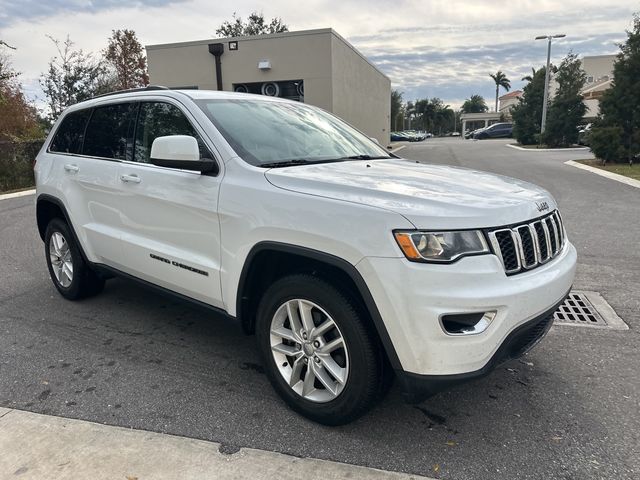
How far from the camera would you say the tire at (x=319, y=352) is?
247 centimetres

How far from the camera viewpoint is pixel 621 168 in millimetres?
16094

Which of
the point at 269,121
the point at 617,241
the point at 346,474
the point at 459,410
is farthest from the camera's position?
the point at 617,241

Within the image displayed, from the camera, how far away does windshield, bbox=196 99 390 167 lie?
320cm

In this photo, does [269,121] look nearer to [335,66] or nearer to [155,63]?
[335,66]

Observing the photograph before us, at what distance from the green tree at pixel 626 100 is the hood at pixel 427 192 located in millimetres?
17461

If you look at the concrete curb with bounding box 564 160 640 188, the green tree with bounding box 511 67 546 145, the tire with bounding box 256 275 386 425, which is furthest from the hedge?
the green tree with bounding box 511 67 546 145

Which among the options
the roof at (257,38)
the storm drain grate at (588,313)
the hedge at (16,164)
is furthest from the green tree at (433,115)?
the storm drain grate at (588,313)

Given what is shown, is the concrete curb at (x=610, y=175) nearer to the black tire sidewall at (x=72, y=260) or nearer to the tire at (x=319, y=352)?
the tire at (x=319, y=352)

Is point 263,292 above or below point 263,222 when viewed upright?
below

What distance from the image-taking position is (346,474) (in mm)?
2400

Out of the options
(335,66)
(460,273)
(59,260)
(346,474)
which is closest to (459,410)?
(346,474)

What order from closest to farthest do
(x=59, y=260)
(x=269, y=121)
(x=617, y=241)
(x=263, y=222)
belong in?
(x=263, y=222) → (x=269, y=121) → (x=59, y=260) → (x=617, y=241)

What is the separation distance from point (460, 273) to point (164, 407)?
192 cm

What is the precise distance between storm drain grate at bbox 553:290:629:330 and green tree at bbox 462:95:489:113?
425 ft
